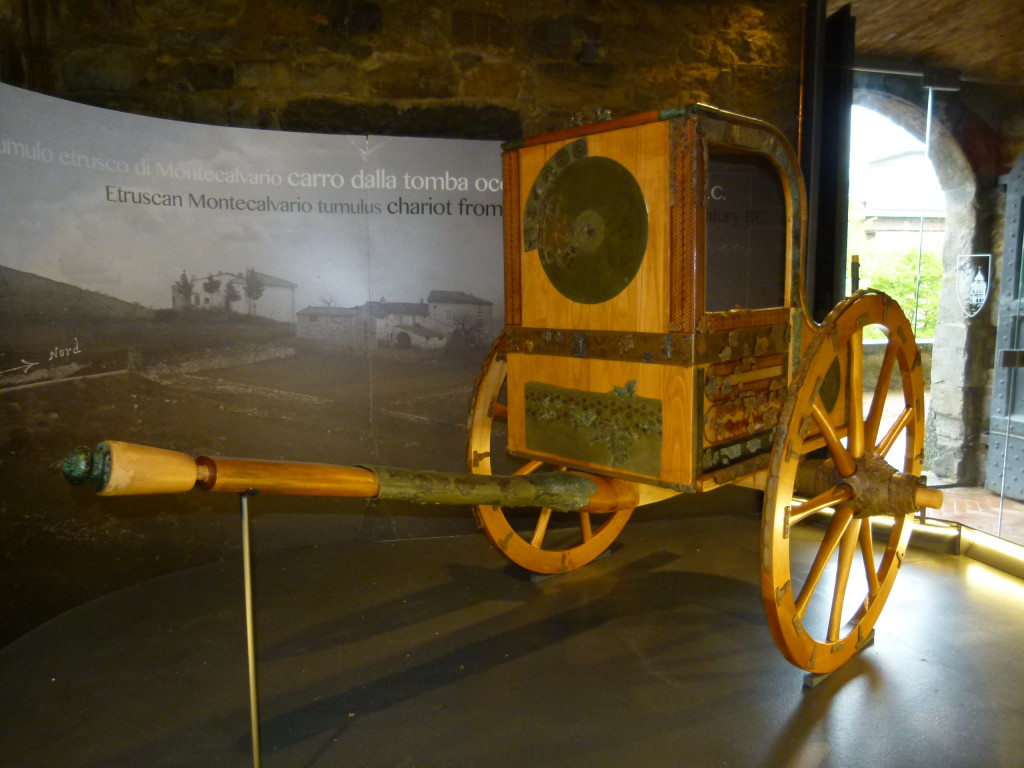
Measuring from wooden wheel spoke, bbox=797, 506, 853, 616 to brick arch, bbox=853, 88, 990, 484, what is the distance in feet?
9.79

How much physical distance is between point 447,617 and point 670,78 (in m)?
3.30

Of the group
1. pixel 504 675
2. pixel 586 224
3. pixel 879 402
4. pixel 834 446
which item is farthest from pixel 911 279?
pixel 504 675

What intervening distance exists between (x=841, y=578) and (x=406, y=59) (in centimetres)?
331

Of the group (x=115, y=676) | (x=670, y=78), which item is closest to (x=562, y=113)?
(x=670, y=78)

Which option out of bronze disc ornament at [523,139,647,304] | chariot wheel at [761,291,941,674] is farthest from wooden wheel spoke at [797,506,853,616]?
bronze disc ornament at [523,139,647,304]

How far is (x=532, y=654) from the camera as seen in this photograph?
288cm

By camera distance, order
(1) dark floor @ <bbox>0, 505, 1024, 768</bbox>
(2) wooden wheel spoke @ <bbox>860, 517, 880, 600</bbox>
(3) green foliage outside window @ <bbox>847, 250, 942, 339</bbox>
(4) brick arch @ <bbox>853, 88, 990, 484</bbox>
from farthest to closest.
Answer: (3) green foliage outside window @ <bbox>847, 250, 942, 339</bbox>
(4) brick arch @ <bbox>853, 88, 990, 484</bbox>
(2) wooden wheel spoke @ <bbox>860, 517, 880, 600</bbox>
(1) dark floor @ <bbox>0, 505, 1024, 768</bbox>

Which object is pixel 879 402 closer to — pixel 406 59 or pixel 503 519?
pixel 503 519

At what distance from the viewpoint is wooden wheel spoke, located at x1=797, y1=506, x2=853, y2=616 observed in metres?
2.50

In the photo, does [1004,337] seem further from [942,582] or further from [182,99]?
[182,99]

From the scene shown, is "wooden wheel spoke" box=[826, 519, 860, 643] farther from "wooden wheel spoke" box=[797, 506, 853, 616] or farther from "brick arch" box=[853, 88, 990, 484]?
"brick arch" box=[853, 88, 990, 484]

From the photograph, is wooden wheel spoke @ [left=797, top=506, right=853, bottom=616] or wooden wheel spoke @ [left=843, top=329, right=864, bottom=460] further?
wooden wheel spoke @ [left=843, top=329, right=864, bottom=460]

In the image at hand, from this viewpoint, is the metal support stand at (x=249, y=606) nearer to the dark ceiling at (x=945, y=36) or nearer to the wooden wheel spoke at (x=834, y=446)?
the wooden wheel spoke at (x=834, y=446)

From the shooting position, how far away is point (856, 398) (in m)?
2.69
